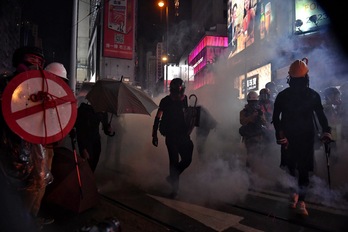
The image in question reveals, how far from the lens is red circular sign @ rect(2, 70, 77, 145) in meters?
2.30

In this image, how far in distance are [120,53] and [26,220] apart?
1299 inches

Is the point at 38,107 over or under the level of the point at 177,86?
under

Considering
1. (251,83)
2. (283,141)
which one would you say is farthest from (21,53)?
(251,83)

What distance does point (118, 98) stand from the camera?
5.47 m

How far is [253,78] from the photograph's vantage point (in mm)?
19906

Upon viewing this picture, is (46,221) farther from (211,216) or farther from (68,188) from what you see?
(211,216)

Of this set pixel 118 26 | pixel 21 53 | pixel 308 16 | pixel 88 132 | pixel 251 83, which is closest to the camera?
pixel 21 53

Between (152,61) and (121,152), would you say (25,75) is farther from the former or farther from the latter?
(152,61)

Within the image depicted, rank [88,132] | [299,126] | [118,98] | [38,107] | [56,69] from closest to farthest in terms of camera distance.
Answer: [38,107], [299,126], [56,69], [88,132], [118,98]

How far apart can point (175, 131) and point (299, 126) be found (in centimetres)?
187

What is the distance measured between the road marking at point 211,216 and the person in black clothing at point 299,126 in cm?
90

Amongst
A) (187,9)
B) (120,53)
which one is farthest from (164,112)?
(187,9)

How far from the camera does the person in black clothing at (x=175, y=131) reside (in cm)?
484

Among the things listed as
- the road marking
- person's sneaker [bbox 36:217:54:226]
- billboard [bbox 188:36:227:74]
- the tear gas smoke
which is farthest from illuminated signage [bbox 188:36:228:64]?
A: person's sneaker [bbox 36:217:54:226]
